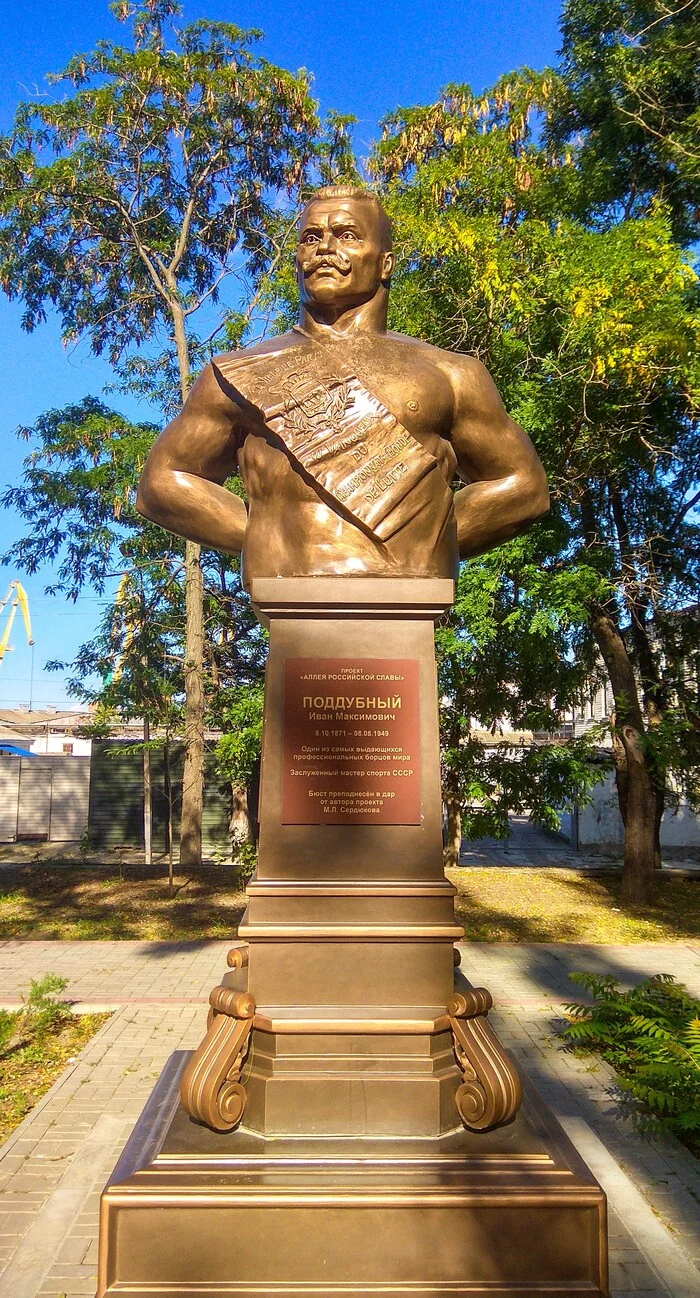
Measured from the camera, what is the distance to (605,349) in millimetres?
9633

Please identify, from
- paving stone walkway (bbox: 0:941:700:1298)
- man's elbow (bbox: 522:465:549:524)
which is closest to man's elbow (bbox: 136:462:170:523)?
man's elbow (bbox: 522:465:549:524)

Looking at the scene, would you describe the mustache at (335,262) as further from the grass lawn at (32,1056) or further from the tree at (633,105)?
the tree at (633,105)

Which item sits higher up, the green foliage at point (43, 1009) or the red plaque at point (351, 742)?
the red plaque at point (351, 742)

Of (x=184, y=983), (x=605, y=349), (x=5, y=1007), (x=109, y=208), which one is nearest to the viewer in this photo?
(x=5, y=1007)

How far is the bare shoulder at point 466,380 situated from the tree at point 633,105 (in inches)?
376

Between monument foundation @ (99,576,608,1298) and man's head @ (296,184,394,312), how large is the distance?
4.13 ft

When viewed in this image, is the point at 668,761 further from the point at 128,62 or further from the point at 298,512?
the point at 128,62

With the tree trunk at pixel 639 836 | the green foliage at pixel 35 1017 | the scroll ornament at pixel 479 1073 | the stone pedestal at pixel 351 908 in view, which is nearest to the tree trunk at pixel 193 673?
the tree trunk at pixel 639 836

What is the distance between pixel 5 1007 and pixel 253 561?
540 cm

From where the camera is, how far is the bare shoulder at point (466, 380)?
3.77 metres

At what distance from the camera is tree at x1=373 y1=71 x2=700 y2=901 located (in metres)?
9.70

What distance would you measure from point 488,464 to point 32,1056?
17.4 feet

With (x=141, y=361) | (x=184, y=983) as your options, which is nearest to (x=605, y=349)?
(x=184, y=983)

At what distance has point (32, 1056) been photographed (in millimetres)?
6348
